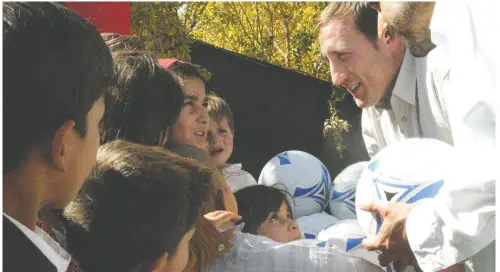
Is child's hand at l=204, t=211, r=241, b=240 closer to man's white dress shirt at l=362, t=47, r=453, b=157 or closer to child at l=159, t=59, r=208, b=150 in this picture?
child at l=159, t=59, r=208, b=150

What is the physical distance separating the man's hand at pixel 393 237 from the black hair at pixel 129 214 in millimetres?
644

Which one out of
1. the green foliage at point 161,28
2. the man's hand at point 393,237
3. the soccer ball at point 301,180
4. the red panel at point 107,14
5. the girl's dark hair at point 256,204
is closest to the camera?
the man's hand at point 393,237

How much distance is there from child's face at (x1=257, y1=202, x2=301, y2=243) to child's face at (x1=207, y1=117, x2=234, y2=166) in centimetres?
103

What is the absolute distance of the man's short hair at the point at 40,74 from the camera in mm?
1476

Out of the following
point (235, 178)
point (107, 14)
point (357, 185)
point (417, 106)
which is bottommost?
point (235, 178)

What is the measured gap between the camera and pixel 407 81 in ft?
9.30

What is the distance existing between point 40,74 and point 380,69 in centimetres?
175

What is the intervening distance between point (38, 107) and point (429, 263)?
1229mm

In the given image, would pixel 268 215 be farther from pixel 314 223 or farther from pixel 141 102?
pixel 314 223

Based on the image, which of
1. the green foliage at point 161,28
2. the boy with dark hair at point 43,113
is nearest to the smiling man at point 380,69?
the boy with dark hair at point 43,113

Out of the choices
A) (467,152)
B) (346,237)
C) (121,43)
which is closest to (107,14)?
(121,43)

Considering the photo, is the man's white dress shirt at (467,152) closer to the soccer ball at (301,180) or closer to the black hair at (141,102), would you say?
the black hair at (141,102)

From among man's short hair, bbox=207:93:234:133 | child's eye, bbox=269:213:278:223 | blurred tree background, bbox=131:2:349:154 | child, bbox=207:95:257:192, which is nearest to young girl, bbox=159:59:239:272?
child's eye, bbox=269:213:278:223

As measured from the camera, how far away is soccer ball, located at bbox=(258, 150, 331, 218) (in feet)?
16.6
